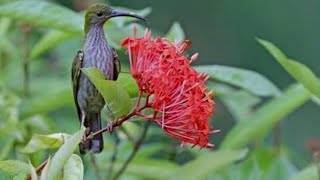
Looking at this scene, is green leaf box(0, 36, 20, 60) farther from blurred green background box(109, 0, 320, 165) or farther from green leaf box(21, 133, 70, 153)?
blurred green background box(109, 0, 320, 165)

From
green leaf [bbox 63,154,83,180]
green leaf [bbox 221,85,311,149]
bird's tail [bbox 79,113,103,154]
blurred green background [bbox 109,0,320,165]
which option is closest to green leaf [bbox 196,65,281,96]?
green leaf [bbox 221,85,311,149]

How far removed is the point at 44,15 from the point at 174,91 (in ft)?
2.71

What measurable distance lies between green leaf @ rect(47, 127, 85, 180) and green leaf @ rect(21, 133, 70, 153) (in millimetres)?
157

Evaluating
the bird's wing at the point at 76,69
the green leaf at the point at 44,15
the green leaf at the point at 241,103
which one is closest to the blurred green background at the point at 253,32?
the green leaf at the point at 241,103

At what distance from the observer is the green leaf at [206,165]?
2736mm

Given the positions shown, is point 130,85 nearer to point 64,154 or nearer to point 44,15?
point 44,15

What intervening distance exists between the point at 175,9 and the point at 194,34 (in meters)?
0.34

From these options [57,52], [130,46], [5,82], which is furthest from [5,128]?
[57,52]

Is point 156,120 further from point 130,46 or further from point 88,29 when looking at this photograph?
point 88,29

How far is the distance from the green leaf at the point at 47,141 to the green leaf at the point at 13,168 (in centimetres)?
14

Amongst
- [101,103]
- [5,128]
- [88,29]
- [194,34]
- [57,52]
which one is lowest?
[194,34]

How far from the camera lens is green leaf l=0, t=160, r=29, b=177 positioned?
200 cm

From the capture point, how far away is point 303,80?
8.04 ft

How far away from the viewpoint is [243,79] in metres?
2.69
